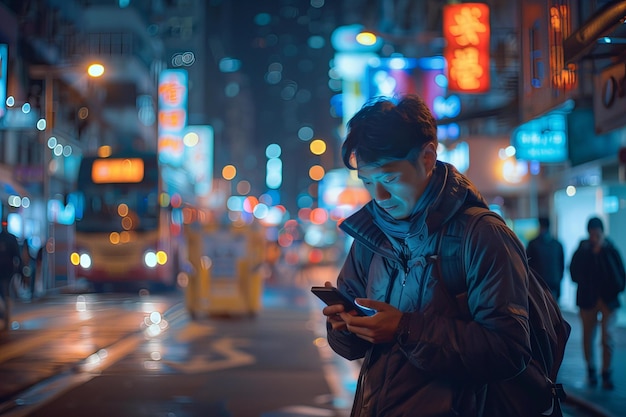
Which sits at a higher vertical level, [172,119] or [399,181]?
[172,119]

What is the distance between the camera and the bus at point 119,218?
24844mm

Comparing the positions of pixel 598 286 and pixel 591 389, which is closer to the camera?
pixel 591 389

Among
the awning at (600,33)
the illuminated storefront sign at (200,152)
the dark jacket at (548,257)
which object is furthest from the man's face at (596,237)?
the illuminated storefront sign at (200,152)

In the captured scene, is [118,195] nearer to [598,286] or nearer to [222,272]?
[222,272]

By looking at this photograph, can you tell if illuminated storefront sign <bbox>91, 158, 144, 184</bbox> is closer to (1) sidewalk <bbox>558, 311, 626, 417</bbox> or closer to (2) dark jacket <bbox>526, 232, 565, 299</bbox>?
(1) sidewalk <bbox>558, 311, 626, 417</bbox>

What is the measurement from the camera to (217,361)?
11.4 metres

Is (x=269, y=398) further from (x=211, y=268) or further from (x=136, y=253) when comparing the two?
(x=136, y=253)

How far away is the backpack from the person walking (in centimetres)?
1146

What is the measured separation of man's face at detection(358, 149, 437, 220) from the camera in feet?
8.11

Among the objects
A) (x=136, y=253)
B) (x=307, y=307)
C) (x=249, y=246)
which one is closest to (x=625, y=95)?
(x=249, y=246)

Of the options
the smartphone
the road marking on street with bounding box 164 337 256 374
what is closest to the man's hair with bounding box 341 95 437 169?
the smartphone

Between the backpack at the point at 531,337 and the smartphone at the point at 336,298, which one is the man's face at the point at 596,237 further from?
the smartphone at the point at 336,298

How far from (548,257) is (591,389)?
1.93 metres

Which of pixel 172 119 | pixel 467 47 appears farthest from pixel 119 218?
pixel 172 119
